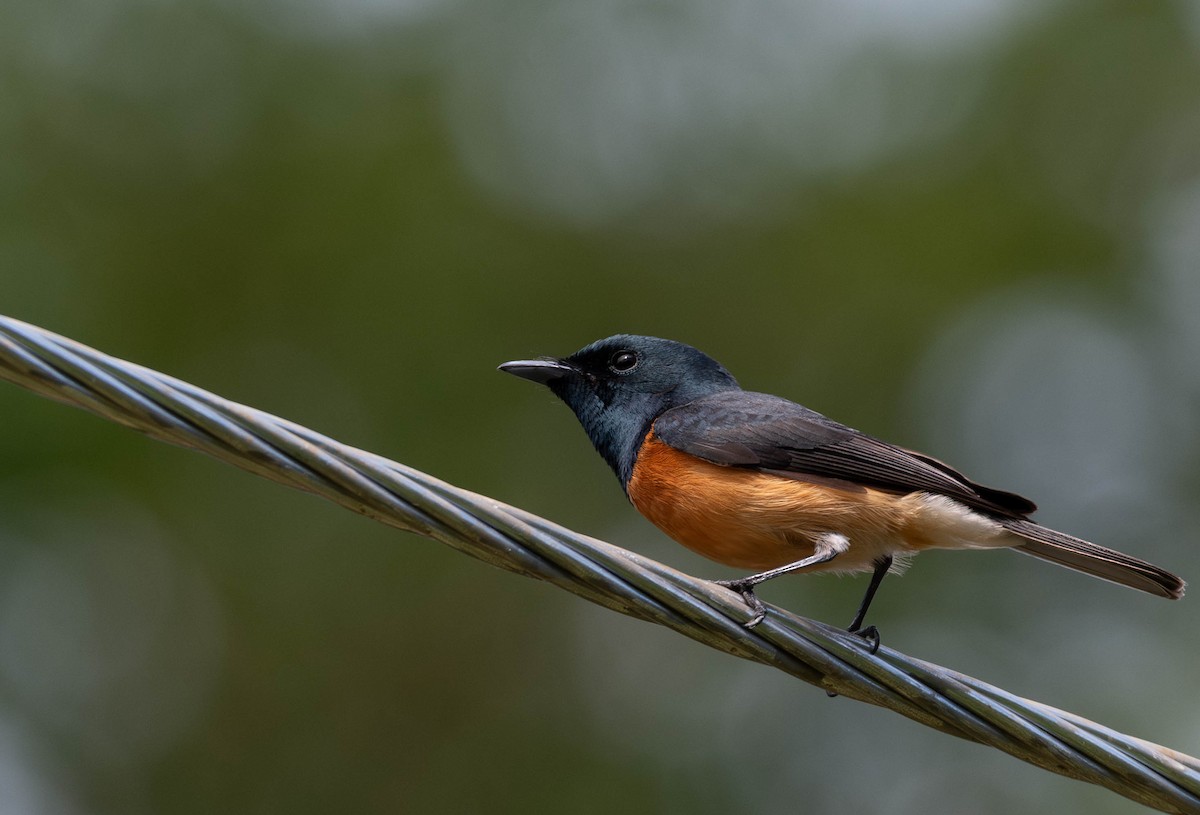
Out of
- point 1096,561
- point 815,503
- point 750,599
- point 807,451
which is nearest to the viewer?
point 750,599

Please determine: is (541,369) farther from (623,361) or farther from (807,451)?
(807,451)

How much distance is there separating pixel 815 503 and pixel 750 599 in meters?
0.99

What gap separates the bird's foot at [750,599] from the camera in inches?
114

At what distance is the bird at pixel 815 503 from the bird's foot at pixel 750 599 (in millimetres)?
312

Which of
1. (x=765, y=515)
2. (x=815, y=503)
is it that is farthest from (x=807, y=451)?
(x=765, y=515)

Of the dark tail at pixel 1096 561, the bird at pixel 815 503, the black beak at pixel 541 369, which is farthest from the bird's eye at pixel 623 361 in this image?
the dark tail at pixel 1096 561

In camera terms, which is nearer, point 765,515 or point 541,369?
point 765,515

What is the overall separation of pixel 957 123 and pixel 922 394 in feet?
12.3

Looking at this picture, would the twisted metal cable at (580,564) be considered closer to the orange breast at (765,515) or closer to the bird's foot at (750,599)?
the bird's foot at (750,599)

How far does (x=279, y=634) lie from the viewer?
9.65 meters

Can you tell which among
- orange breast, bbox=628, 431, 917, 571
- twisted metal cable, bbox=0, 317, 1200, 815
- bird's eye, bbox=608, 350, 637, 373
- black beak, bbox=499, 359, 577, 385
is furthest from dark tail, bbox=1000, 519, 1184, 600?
black beak, bbox=499, 359, 577, 385

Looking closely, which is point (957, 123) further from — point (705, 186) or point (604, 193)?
point (604, 193)

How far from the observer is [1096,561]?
4.24 m

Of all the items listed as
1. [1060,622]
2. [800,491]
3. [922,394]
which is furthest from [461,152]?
[800,491]
